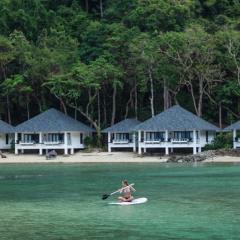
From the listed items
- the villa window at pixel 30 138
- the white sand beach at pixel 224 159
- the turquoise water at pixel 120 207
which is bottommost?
the turquoise water at pixel 120 207

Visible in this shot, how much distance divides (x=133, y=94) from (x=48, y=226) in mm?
53148

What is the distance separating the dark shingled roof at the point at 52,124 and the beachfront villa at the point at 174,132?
24.3ft

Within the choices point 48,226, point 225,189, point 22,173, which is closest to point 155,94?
point 22,173

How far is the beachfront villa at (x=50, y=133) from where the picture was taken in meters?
72.2

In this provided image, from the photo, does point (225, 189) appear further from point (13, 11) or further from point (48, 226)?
point (13, 11)

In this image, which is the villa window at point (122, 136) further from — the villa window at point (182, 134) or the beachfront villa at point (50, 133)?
the villa window at point (182, 134)

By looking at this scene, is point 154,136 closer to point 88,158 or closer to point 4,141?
point 88,158

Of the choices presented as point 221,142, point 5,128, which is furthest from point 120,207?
point 5,128

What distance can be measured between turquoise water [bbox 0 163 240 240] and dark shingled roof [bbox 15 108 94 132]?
2021cm

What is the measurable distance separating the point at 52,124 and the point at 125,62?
9710 millimetres

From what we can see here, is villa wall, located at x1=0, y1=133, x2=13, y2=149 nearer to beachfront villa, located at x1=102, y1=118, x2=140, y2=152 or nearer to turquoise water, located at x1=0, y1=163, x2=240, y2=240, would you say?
beachfront villa, located at x1=102, y1=118, x2=140, y2=152

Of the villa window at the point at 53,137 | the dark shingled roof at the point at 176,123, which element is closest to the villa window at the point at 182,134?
the dark shingled roof at the point at 176,123

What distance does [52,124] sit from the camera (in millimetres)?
72500

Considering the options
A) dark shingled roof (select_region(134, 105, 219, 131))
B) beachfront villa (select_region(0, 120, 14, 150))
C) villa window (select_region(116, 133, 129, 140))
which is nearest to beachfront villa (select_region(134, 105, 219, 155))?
dark shingled roof (select_region(134, 105, 219, 131))
